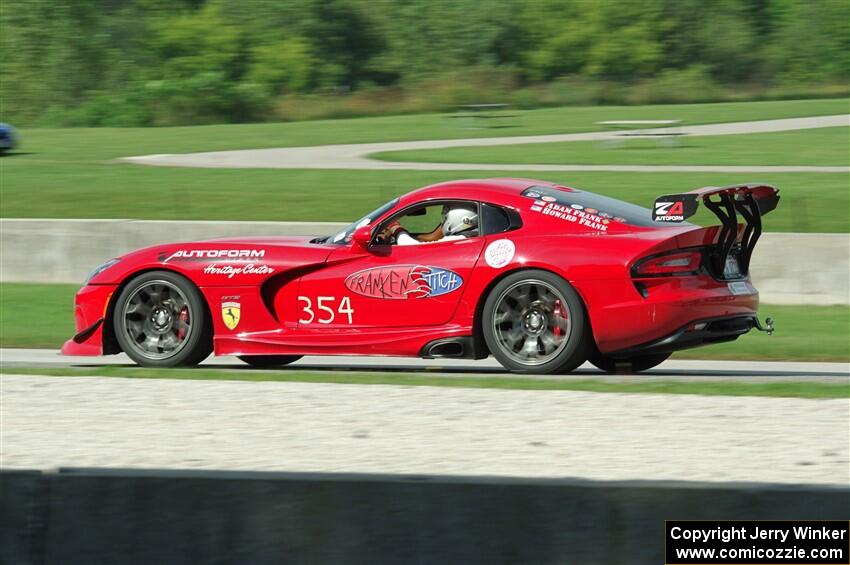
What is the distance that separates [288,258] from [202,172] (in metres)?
17.0

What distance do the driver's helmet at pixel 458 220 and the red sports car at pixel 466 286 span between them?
0.03ft

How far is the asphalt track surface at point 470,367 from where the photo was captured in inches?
396

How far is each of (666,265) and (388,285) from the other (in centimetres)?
199

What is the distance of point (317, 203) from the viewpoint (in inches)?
837

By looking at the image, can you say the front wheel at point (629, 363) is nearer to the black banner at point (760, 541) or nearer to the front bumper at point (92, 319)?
the front bumper at point (92, 319)

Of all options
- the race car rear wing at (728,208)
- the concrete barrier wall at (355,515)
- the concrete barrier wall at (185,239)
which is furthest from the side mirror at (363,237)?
the concrete barrier wall at (185,239)

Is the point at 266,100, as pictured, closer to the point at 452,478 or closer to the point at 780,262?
the point at 780,262

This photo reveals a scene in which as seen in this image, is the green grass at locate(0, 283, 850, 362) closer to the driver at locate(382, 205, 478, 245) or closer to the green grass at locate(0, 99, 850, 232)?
the driver at locate(382, 205, 478, 245)

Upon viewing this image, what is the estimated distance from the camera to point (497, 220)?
958 cm

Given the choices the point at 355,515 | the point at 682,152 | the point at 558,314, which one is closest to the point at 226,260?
the point at 558,314

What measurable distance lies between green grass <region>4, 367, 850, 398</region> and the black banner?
16.0ft

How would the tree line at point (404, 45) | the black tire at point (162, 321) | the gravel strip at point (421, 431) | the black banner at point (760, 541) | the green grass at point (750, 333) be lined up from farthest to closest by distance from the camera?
the tree line at point (404, 45)
the green grass at point (750, 333)
the black tire at point (162, 321)
the gravel strip at point (421, 431)
the black banner at point (760, 541)

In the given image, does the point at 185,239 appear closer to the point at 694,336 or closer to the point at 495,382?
the point at 495,382

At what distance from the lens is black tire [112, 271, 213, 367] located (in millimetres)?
10031
